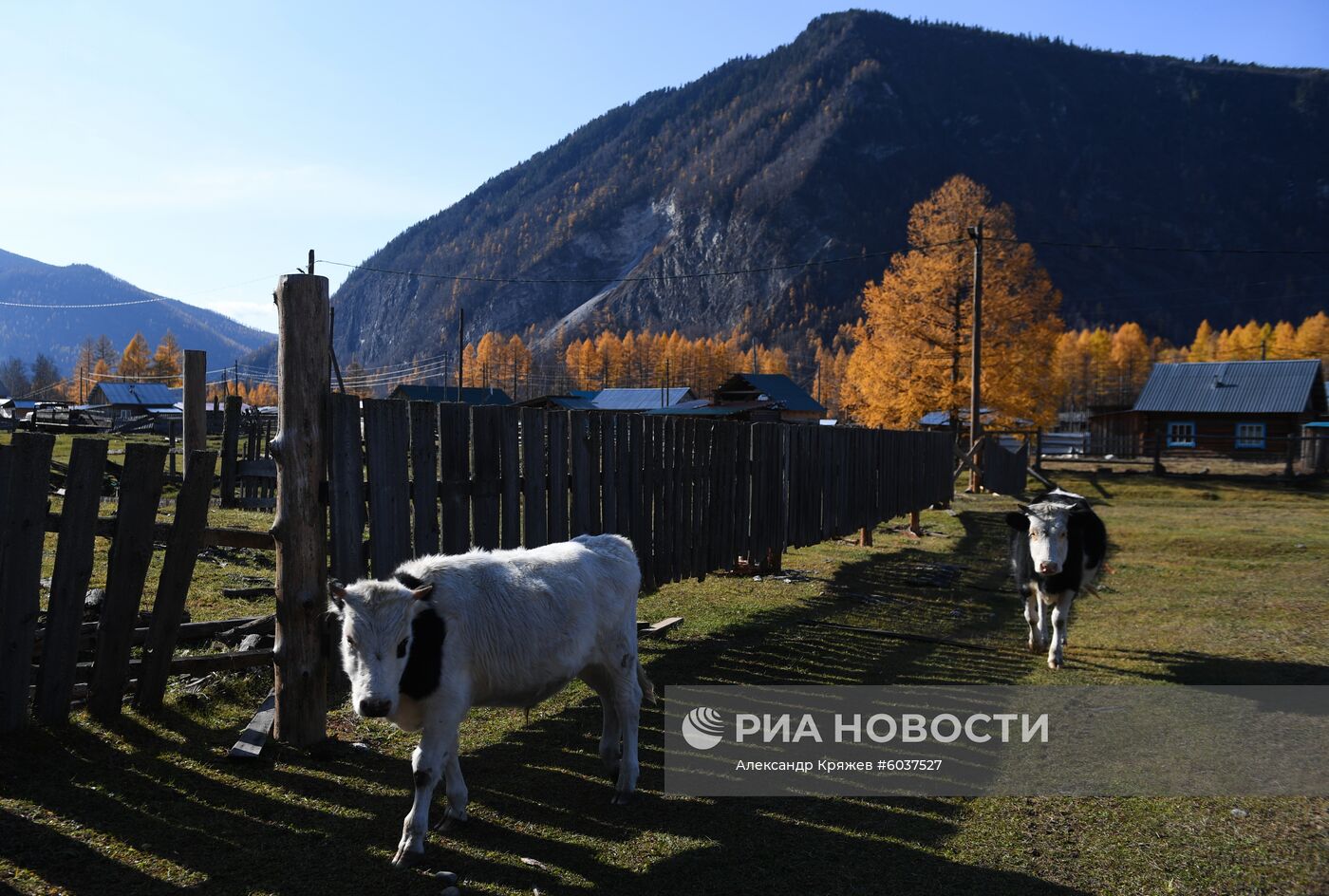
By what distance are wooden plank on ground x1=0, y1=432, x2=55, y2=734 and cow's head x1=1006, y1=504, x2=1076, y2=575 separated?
7.98 m

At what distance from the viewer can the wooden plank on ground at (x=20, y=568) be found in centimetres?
475

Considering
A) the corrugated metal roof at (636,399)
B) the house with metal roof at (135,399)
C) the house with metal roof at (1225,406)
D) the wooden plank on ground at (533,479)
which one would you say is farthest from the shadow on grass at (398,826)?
the house with metal roof at (135,399)

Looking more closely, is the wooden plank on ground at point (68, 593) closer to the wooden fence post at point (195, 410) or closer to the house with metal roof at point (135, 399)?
the wooden fence post at point (195, 410)

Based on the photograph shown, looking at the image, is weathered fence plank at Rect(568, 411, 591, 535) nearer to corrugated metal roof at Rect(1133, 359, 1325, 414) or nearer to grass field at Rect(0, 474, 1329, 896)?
grass field at Rect(0, 474, 1329, 896)

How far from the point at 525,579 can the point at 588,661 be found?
66 cm

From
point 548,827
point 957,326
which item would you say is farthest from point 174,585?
point 957,326

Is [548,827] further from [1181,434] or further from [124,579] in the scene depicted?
[1181,434]

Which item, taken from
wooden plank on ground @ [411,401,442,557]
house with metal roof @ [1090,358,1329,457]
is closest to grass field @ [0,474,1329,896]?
wooden plank on ground @ [411,401,442,557]

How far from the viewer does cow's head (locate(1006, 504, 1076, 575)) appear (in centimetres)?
815

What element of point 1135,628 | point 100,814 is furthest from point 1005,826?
point 1135,628

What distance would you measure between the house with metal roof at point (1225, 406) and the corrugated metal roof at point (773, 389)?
69.6 feet

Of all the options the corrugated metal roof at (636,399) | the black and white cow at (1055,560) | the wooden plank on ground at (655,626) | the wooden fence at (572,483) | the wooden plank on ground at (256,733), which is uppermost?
the corrugated metal roof at (636,399)

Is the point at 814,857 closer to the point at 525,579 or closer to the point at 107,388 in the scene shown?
the point at 525,579

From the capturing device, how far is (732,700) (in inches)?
261
